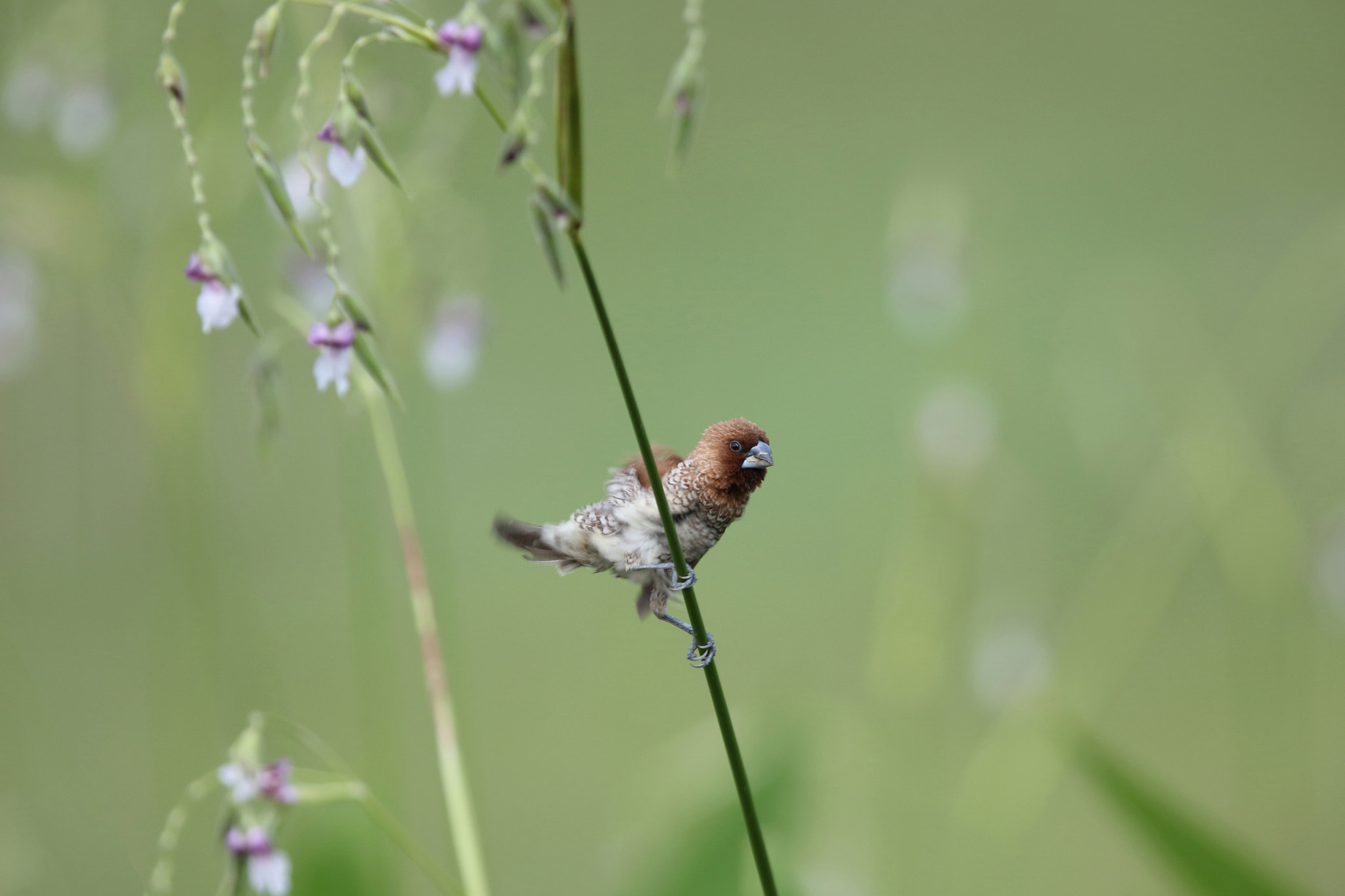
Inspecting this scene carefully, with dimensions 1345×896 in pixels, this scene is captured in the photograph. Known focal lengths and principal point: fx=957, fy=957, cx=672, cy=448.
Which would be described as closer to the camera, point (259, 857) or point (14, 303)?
point (259, 857)

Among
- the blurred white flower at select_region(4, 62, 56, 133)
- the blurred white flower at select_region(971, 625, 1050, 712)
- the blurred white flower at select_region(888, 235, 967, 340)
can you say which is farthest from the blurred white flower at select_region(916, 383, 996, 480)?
the blurred white flower at select_region(4, 62, 56, 133)

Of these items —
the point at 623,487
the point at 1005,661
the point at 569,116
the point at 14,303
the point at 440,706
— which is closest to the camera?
the point at 569,116

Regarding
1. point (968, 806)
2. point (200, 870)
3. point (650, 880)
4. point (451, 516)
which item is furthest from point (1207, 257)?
point (200, 870)

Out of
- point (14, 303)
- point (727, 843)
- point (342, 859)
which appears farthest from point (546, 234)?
point (14, 303)

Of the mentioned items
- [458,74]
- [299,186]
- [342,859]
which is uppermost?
[299,186]

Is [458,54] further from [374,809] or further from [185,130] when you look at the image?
[374,809]

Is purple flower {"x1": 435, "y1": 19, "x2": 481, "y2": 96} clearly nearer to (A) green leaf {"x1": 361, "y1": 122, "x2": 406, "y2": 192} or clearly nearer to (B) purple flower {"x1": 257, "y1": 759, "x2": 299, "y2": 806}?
(A) green leaf {"x1": 361, "y1": 122, "x2": 406, "y2": 192}
